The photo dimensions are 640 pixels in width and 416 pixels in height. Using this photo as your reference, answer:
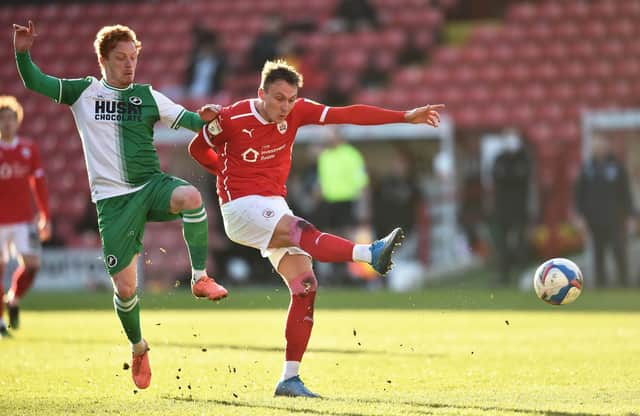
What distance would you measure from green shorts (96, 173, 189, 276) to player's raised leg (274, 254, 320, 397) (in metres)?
0.89

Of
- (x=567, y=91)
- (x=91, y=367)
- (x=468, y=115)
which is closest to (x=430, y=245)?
(x=468, y=115)

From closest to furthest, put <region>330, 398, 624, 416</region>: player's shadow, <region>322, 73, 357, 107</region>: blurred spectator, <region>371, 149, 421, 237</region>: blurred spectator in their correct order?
<region>330, 398, 624, 416</region>: player's shadow → <region>371, 149, 421, 237</region>: blurred spectator → <region>322, 73, 357, 107</region>: blurred spectator

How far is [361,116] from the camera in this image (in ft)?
24.6

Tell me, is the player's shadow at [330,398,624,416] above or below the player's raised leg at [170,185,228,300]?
below

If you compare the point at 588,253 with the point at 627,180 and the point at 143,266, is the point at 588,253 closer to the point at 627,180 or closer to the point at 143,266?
the point at 627,180

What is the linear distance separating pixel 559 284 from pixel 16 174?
650cm

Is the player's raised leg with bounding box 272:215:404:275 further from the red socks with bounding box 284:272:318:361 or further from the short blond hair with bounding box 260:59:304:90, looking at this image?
the short blond hair with bounding box 260:59:304:90

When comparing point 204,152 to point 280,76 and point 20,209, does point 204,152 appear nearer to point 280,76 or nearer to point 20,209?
point 280,76

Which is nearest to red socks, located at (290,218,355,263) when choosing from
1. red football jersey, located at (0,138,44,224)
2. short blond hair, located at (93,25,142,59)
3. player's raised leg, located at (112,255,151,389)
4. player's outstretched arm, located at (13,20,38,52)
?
player's raised leg, located at (112,255,151,389)

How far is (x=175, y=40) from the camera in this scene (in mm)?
24234

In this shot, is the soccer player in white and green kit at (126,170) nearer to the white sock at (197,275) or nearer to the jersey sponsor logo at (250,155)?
the white sock at (197,275)

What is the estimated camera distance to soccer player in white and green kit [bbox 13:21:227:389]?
292 inches

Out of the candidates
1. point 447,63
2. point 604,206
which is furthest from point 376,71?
point 604,206

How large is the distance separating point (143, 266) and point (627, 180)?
27.1 feet
